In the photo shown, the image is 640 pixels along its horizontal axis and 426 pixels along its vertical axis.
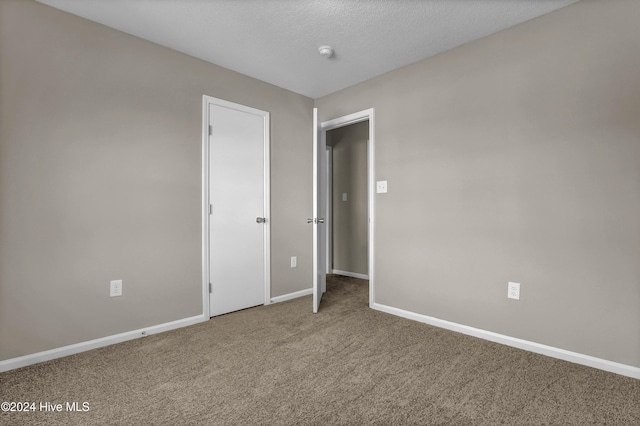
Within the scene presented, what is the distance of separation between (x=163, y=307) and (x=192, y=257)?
468 mm

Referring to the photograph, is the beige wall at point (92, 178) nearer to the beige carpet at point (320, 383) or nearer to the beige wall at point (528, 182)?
the beige carpet at point (320, 383)

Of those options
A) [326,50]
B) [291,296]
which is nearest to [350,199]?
[291,296]

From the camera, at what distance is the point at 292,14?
221cm

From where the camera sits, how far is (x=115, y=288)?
239 cm

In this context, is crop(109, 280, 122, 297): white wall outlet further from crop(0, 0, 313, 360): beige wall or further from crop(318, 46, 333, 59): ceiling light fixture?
crop(318, 46, 333, 59): ceiling light fixture

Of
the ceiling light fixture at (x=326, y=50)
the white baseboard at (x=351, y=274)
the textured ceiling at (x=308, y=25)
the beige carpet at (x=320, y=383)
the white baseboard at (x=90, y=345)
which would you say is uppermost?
the textured ceiling at (x=308, y=25)

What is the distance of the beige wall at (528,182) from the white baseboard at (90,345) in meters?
1.97

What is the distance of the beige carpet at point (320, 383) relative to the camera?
1.53 metres

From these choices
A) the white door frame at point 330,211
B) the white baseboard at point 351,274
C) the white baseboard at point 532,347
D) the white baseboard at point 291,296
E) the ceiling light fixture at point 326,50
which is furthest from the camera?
the white door frame at point 330,211

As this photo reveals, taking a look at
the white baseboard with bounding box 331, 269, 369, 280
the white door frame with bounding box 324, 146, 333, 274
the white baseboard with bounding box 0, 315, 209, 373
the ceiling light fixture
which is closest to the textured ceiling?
the ceiling light fixture

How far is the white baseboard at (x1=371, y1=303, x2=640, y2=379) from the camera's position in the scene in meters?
1.93

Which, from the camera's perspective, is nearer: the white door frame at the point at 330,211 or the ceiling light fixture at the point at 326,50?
the ceiling light fixture at the point at 326,50

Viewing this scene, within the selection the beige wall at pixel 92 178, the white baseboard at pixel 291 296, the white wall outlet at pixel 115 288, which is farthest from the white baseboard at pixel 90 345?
the white baseboard at pixel 291 296

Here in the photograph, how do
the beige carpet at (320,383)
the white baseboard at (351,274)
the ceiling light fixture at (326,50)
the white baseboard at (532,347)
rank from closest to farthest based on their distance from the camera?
the beige carpet at (320,383), the white baseboard at (532,347), the ceiling light fixture at (326,50), the white baseboard at (351,274)
